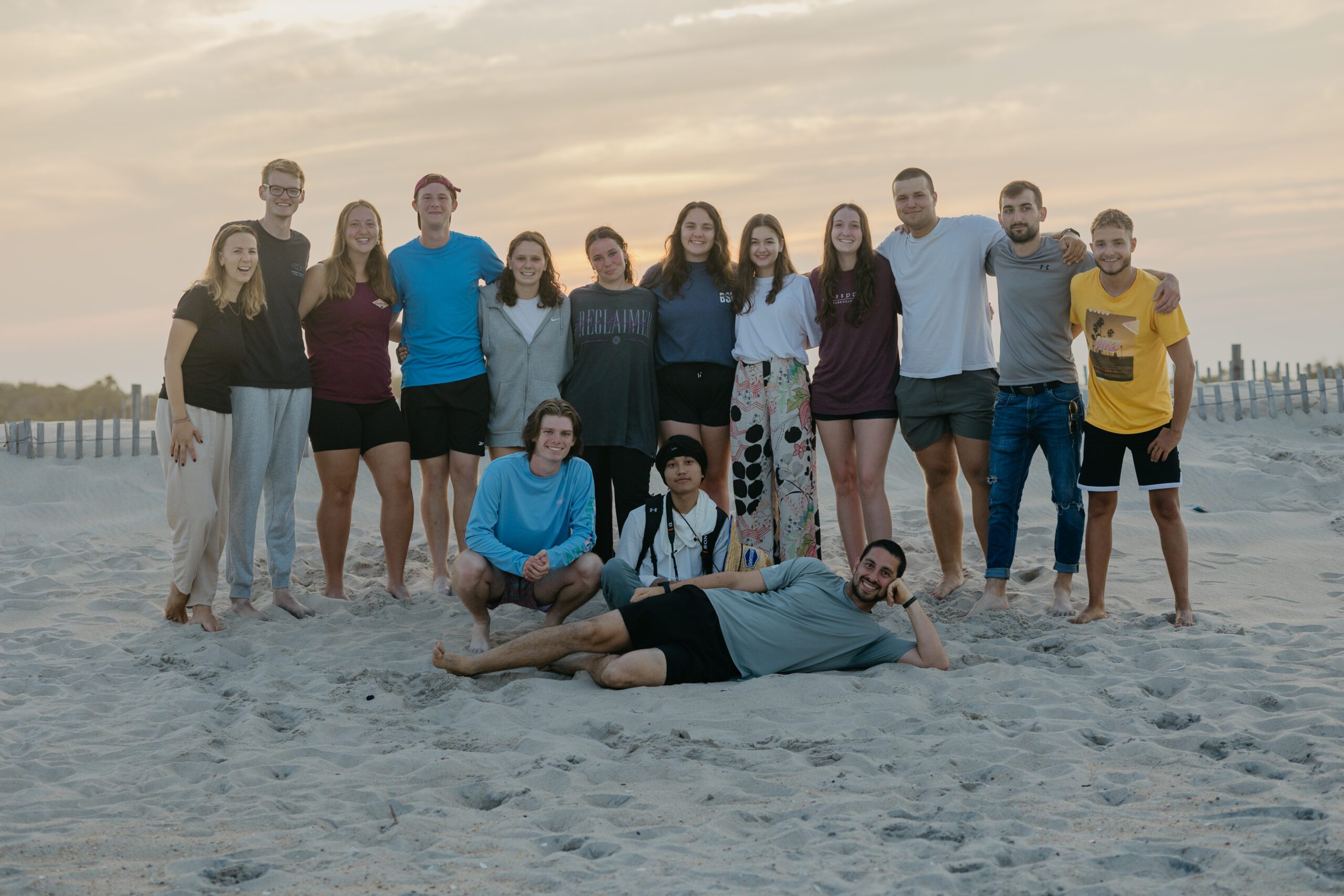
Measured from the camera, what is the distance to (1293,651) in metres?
5.16

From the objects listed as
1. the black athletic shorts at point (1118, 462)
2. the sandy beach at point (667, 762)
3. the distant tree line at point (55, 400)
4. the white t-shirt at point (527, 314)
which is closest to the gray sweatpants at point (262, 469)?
the sandy beach at point (667, 762)

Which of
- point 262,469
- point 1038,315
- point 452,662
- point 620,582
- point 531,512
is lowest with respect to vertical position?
point 452,662

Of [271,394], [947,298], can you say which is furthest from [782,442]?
[271,394]

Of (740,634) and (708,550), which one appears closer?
(740,634)

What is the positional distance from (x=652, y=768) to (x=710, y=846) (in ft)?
2.00

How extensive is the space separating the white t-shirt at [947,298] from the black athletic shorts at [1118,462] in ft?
2.28

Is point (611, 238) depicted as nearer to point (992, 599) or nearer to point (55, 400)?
point (992, 599)

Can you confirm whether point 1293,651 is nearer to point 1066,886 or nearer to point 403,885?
point 1066,886

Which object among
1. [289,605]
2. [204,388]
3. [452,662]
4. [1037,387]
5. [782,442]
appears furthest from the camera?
[289,605]

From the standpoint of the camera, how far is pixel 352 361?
19.3 feet

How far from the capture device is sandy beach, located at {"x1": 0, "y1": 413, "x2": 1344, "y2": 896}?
299 cm

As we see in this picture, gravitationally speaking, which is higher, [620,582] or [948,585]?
[620,582]

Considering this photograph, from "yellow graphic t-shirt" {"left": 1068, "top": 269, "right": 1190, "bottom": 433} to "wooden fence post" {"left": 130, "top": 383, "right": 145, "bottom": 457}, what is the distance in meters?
9.42

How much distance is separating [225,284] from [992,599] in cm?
435
